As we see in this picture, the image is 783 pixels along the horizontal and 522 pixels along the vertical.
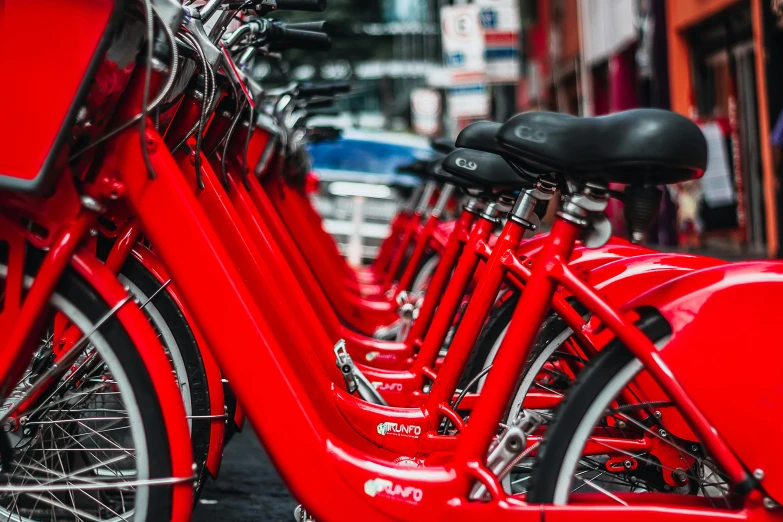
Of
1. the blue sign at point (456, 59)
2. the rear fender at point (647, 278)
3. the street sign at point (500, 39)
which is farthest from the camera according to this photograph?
the blue sign at point (456, 59)

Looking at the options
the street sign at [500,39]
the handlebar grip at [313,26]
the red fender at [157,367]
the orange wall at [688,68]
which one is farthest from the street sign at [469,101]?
the red fender at [157,367]

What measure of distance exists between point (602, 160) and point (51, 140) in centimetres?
107

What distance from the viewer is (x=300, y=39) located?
3607 mm

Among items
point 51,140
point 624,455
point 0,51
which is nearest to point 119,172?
point 51,140

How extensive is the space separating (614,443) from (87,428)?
50.6 inches

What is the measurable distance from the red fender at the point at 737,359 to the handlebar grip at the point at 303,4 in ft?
4.38

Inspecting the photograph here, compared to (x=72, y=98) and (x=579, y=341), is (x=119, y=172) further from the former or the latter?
(x=579, y=341)

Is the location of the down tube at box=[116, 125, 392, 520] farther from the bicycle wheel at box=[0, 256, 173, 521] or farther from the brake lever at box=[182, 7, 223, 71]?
the brake lever at box=[182, 7, 223, 71]

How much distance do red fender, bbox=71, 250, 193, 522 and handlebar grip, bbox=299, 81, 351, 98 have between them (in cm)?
332

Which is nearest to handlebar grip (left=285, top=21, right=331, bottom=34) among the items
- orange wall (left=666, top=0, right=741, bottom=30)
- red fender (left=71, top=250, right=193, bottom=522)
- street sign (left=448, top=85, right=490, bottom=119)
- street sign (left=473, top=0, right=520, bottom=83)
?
red fender (left=71, top=250, right=193, bottom=522)

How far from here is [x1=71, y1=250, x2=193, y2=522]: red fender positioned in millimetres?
2105

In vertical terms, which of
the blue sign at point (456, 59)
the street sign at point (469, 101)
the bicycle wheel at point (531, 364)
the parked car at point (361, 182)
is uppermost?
the blue sign at point (456, 59)

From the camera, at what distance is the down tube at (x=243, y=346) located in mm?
2182

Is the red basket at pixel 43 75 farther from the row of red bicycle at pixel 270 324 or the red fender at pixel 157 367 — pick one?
the red fender at pixel 157 367
